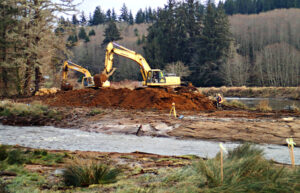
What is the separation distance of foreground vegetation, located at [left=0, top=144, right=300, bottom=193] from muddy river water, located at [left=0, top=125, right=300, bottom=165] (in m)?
3.02

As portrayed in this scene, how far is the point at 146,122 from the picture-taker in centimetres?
1488

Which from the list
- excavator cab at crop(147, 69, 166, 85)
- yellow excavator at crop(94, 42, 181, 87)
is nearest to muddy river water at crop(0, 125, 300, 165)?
yellow excavator at crop(94, 42, 181, 87)

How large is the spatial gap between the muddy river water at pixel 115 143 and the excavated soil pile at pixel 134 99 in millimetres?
7726

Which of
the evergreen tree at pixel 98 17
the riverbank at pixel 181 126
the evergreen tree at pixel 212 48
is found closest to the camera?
the riverbank at pixel 181 126

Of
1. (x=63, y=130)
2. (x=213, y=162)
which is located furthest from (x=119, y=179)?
(x=63, y=130)

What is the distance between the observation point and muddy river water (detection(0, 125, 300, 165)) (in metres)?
10.0

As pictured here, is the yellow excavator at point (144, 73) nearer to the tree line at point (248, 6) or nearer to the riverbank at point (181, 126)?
the riverbank at point (181, 126)

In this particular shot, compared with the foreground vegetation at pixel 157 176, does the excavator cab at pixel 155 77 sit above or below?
above

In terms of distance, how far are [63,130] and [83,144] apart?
13.7ft

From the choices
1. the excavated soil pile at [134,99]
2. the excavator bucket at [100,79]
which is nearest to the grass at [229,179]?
the excavated soil pile at [134,99]

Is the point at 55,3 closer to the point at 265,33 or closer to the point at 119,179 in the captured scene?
the point at 119,179

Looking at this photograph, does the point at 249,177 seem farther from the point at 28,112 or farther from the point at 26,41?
the point at 26,41

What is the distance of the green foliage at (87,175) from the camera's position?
18.0 ft

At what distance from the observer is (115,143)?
11.8m
